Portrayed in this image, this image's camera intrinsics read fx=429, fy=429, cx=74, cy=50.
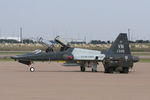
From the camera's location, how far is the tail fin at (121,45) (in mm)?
32500

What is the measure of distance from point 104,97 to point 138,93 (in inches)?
79.3

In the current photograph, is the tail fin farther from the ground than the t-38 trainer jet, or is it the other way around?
the tail fin

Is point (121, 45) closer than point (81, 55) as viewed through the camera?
No

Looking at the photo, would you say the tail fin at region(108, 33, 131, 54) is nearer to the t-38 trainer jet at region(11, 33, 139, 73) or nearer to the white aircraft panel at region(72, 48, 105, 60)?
the t-38 trainer jet at region(11, 33, 139, 73)

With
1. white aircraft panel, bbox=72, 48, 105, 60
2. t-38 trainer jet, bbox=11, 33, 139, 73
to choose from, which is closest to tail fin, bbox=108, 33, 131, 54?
t-38 trainer jet, bbox=11, 33, 139, 73

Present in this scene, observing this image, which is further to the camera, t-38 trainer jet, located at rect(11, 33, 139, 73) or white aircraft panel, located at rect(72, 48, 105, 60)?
white aircraft panel, located at rect(72, 48, 105, 60)

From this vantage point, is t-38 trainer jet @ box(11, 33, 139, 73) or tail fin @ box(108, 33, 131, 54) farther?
tail fin @ box(108, 33, 131, 54)

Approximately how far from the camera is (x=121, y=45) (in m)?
32.7

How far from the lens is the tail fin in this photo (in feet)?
107

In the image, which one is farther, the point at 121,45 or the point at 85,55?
the point at 121,45

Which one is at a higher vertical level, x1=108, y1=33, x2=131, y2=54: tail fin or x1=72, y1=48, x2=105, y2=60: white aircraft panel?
x1=108, y1=33, x2=131, y2=54: tail fin

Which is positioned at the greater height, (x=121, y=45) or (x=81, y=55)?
(x=121, y=45)

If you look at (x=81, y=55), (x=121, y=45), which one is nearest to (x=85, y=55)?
(x=81, y=55)

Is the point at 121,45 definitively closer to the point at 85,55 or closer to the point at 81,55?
the point at 85,55
